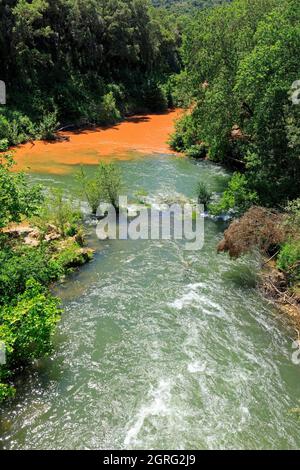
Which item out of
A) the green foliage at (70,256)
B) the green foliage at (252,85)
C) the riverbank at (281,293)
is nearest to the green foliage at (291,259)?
the riverbank at (281,293)

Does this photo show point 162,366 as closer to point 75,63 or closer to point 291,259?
point 291,259

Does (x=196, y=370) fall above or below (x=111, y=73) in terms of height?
below

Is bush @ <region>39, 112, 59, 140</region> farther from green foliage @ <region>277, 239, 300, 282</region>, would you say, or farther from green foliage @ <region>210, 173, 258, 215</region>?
→ green foliage @ <region>277, 239, 300, 282</region>

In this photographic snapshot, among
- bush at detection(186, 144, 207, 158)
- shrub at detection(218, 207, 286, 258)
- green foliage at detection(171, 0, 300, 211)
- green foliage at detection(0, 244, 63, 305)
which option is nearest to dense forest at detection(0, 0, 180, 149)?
bush at detection(186, 144, 207, 158)

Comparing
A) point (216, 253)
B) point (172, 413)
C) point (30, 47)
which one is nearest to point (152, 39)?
point (30, 47)

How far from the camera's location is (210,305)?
13445 mm

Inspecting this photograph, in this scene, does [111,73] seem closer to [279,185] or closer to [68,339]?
[279,185]

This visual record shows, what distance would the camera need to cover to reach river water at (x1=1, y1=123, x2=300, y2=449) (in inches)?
358

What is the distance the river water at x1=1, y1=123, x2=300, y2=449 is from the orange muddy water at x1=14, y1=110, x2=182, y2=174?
1357 centimetres

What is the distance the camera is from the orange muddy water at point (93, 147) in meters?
27.7

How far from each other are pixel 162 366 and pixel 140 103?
40.0 meters

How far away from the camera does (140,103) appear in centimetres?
4656

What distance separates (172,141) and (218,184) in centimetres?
930

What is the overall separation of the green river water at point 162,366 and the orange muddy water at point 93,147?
1356cm
